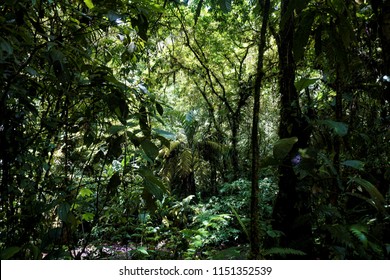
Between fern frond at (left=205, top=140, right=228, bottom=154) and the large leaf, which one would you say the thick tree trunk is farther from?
fern frond at (left=205, top=140, right=228, bottom=154)

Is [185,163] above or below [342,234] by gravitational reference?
above

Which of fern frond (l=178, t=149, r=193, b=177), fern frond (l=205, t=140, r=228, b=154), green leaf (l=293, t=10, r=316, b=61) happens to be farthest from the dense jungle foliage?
fern frond (l=205, t=140, r=228, b=154)

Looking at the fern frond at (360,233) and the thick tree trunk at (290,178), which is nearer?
the fern frond at (360,233)

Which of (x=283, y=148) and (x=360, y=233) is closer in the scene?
(x=283, y=148)

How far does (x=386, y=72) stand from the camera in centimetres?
192

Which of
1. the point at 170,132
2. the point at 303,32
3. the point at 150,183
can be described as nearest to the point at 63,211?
the point at 150,183

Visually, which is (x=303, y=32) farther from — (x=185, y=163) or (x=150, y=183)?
(x=185, y=163)

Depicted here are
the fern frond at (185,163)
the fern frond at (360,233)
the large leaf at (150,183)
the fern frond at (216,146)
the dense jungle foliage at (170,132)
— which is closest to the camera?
the large leaf at (150,183)

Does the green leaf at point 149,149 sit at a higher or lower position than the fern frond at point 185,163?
lower

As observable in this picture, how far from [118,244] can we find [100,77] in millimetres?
3247

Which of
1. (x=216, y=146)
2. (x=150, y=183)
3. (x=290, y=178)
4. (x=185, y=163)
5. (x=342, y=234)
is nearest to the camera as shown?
(x=150, y=183)

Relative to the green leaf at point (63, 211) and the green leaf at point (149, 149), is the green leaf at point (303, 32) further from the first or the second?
the green leaf at point (63, 211)

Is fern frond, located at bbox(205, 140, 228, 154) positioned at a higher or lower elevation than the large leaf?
higher

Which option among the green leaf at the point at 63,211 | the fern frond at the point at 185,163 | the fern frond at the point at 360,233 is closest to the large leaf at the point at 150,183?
the green leaf at the point at 63,211
